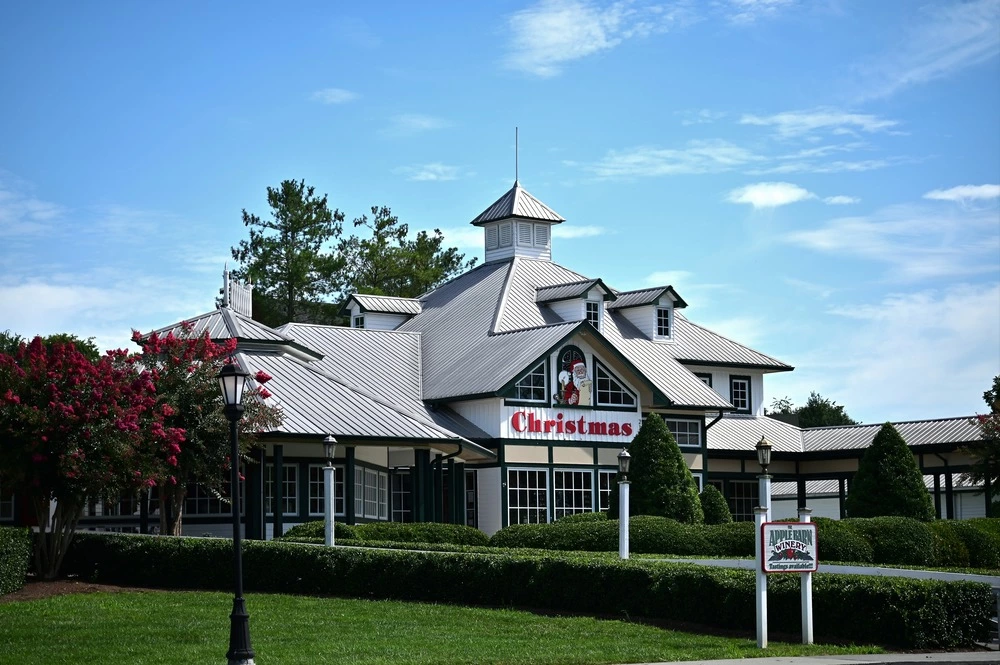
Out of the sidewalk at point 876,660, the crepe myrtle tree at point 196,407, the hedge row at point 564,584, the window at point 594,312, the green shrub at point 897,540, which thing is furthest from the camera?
the window at point 594,312

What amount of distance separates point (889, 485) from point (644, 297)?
538 inches

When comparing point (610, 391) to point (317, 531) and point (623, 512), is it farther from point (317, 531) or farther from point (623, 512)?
point (623, 512)

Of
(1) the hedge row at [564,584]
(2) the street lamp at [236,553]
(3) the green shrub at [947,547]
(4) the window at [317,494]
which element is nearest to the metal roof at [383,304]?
(4) the window at [317,494]

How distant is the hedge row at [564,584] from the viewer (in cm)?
1856

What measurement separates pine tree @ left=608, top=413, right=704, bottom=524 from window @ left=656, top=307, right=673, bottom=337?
40.9ft

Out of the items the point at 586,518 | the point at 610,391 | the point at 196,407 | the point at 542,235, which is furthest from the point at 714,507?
the point at 196,407

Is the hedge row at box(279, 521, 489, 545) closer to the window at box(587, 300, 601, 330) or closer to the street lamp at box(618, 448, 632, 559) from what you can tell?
the street lamp at box(618, 448, 632, 559)

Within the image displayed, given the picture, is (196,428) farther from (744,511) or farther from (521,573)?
(744,511)

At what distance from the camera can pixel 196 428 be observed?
1170 inches

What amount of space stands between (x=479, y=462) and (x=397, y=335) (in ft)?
26.0

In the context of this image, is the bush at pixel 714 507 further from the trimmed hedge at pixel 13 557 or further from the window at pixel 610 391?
the trimmed hedge at pixel 13 557

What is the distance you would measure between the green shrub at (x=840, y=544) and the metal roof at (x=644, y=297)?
60.5 feet

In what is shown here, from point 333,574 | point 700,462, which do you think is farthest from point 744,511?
point 333,574

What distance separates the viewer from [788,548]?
18.4 metres
